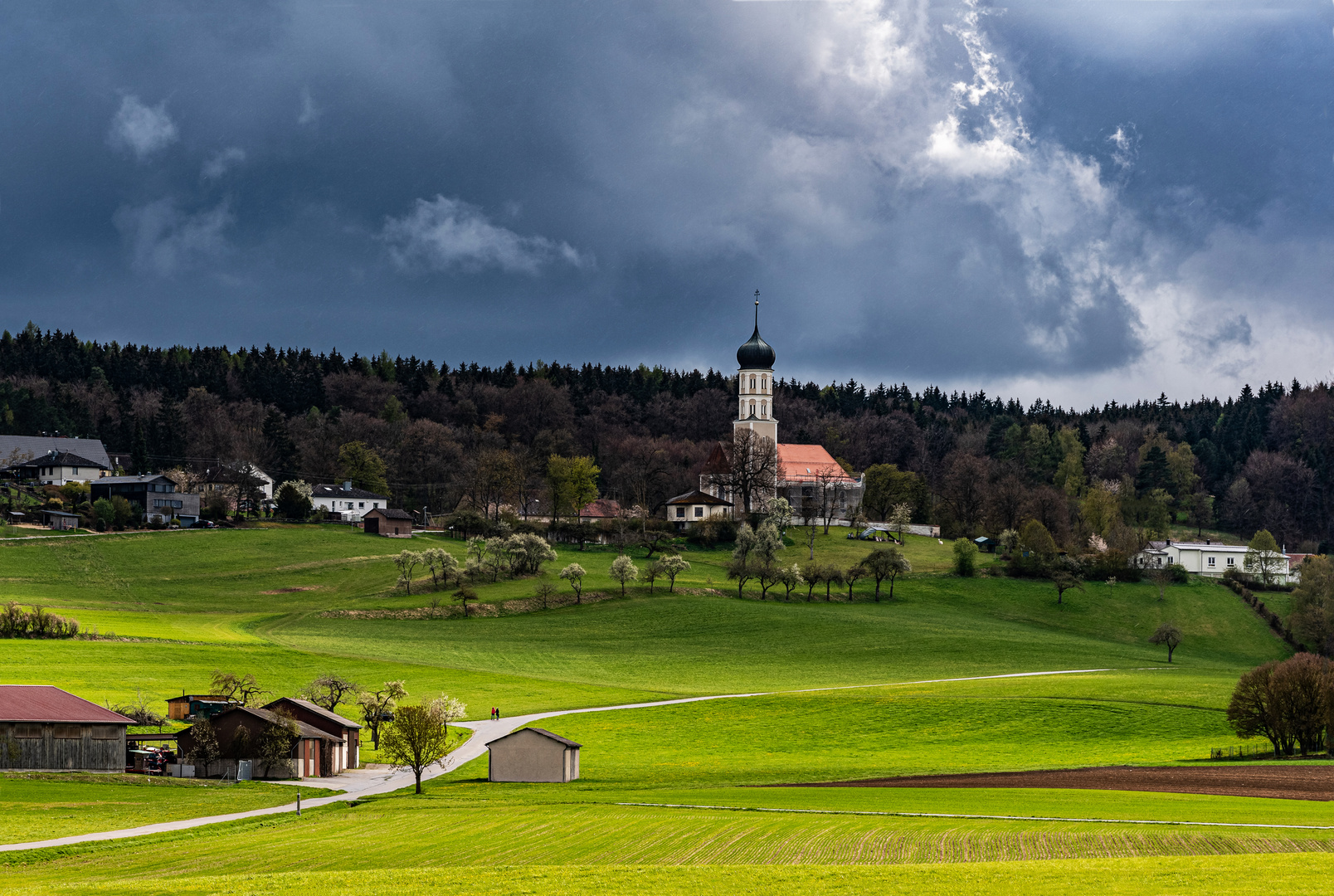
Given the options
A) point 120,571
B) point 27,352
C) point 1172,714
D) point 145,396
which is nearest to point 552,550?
point 120,571

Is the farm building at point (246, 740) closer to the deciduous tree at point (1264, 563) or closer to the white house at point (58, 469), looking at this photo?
the deciduous tree at point (1264, 563)

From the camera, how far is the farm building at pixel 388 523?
127m

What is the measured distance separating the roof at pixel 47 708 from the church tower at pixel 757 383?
111 m

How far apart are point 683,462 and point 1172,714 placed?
122663mm

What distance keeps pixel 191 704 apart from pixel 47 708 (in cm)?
929

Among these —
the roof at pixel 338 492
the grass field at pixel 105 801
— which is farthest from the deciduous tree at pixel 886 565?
the grass field at pixel 105 801

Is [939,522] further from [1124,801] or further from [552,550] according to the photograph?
[1124,801]

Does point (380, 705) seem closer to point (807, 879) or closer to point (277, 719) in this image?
point (277, 719)

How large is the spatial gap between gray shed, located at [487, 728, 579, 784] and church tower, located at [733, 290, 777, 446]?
107641 mm

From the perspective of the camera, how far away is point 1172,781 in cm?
4197

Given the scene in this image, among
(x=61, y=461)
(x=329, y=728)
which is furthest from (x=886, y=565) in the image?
(x=61, y=461)

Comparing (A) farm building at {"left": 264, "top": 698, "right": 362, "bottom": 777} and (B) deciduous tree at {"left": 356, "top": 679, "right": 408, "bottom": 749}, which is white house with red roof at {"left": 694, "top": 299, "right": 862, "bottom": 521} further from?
(A) farm building at {"left": 264, "top": 698, "right": 362, "bottom": 777}

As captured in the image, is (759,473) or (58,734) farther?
(759,473)

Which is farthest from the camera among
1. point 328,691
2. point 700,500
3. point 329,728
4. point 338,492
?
point 700,500
